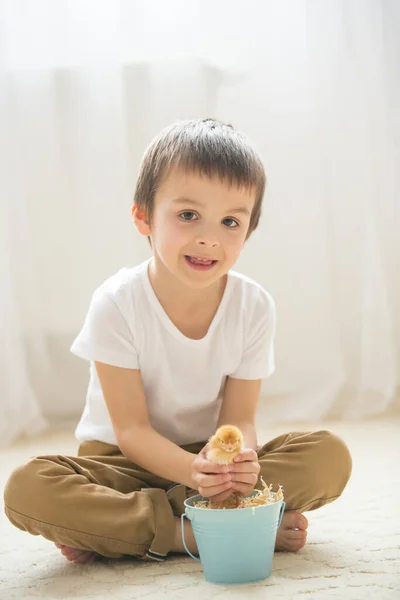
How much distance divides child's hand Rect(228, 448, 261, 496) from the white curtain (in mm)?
939

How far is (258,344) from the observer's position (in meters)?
1.26

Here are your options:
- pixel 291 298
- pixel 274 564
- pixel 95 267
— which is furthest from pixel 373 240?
pixel 274 564

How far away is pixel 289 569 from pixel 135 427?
28 centimetres

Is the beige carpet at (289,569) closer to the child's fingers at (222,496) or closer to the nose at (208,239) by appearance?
the child's fingers at (222,496)

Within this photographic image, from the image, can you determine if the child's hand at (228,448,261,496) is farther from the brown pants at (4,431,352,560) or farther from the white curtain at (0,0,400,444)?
the white curtain at (0,0,400,444)

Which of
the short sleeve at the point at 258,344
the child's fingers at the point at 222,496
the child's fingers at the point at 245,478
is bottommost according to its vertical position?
the child's fingers at the point at 222,496

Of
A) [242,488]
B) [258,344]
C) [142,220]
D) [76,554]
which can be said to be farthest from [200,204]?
[76,554]

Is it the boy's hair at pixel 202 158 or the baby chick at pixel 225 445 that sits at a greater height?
the boy's hair at pixel 202 158

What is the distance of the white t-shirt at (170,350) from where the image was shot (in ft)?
3.95

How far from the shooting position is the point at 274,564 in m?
1.03

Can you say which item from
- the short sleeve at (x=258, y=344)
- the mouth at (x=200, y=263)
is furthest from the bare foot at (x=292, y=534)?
the mouth at (x=200, y=263)

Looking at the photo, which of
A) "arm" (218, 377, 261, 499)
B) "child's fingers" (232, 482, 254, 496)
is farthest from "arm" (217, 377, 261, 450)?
"child's fingers" (232, 482, 254, 496)

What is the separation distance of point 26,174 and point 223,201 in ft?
2.85

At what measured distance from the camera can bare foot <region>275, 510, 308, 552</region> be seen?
3.53ft
